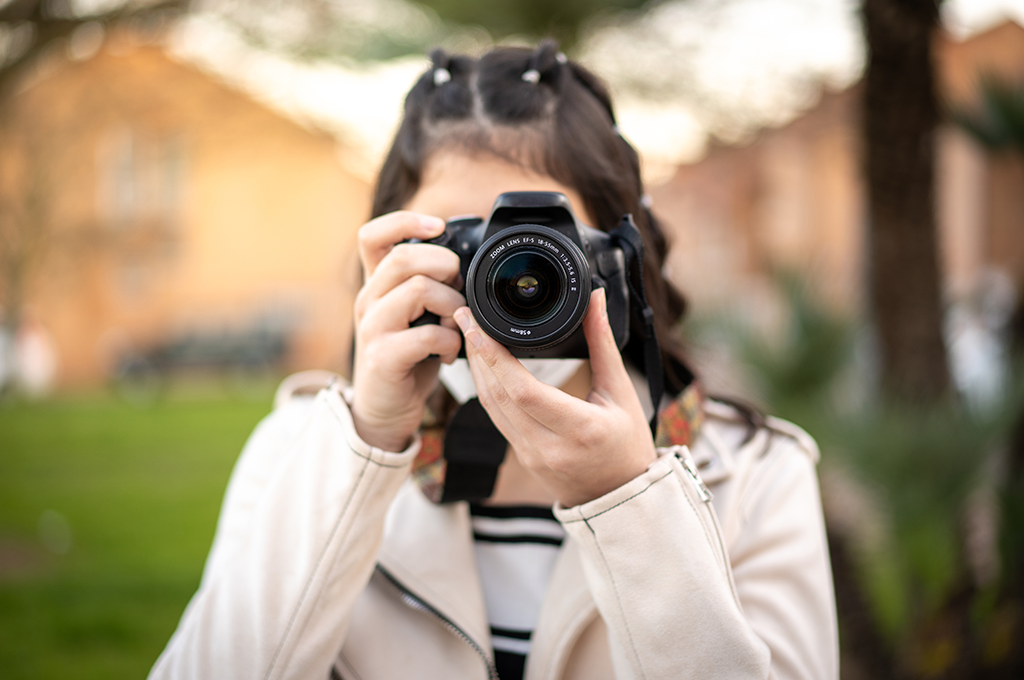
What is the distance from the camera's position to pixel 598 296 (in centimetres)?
110

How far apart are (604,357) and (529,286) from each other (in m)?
0.17

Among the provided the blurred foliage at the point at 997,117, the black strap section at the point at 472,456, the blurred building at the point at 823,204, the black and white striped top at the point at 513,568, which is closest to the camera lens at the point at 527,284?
the black strap section at the point at 472,456

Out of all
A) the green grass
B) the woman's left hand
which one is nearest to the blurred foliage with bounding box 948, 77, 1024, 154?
the woman's left hand

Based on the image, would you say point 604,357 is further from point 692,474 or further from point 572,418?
point 692,474

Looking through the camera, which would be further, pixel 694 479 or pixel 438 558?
pixel 438 558

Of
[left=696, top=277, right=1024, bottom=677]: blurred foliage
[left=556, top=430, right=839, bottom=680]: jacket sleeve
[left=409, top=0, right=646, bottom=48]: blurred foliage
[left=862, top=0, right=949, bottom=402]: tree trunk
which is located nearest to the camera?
[left=556, top=430, right=839, bottom=680]: jacket sleeve

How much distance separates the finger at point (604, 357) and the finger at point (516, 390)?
0.25 ft

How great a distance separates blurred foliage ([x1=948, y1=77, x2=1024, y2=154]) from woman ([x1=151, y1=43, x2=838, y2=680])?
1.84 meters

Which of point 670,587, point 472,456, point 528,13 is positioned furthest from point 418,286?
point 528,13

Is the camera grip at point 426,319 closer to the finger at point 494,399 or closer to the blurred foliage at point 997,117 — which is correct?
the finger at point 494,399

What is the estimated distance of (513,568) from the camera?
1.32 meters

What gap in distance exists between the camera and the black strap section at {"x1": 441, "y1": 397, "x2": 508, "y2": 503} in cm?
127

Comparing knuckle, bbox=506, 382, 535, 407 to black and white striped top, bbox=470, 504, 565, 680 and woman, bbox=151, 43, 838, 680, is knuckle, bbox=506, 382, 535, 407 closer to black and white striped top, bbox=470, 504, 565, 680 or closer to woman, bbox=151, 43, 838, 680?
woman, bbox=151, 43, 838, 680

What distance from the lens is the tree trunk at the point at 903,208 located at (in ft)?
7.51
